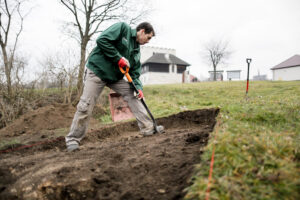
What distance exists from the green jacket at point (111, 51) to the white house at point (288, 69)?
117 ft

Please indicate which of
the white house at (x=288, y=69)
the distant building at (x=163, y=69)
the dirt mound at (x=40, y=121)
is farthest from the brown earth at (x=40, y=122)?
the white house at (x=288, y=69)

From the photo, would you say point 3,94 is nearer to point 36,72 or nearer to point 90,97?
point 36,72

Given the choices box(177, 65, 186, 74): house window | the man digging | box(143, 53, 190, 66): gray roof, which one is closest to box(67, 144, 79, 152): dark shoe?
the man digging

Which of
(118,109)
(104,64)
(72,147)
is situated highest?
(104,64)

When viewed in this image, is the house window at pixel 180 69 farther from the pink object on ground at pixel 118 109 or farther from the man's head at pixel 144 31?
the man's head at pixel 144 31

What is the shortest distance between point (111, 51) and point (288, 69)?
37.6 metres

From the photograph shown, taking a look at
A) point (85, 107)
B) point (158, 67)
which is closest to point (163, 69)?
point (158, 67)

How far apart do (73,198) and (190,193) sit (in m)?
1.14

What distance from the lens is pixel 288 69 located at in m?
31.6

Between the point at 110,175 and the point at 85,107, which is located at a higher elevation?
the point at 85,107

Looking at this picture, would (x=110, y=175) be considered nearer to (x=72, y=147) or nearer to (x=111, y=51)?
(x=72, y=147)

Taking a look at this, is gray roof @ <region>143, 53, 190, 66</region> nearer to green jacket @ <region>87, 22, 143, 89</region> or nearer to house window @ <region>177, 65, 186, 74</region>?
house window @ <region>177, 65, 186, 74</region>

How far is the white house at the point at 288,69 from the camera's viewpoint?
30.5 metres

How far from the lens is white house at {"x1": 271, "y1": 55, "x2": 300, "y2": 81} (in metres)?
30.5
